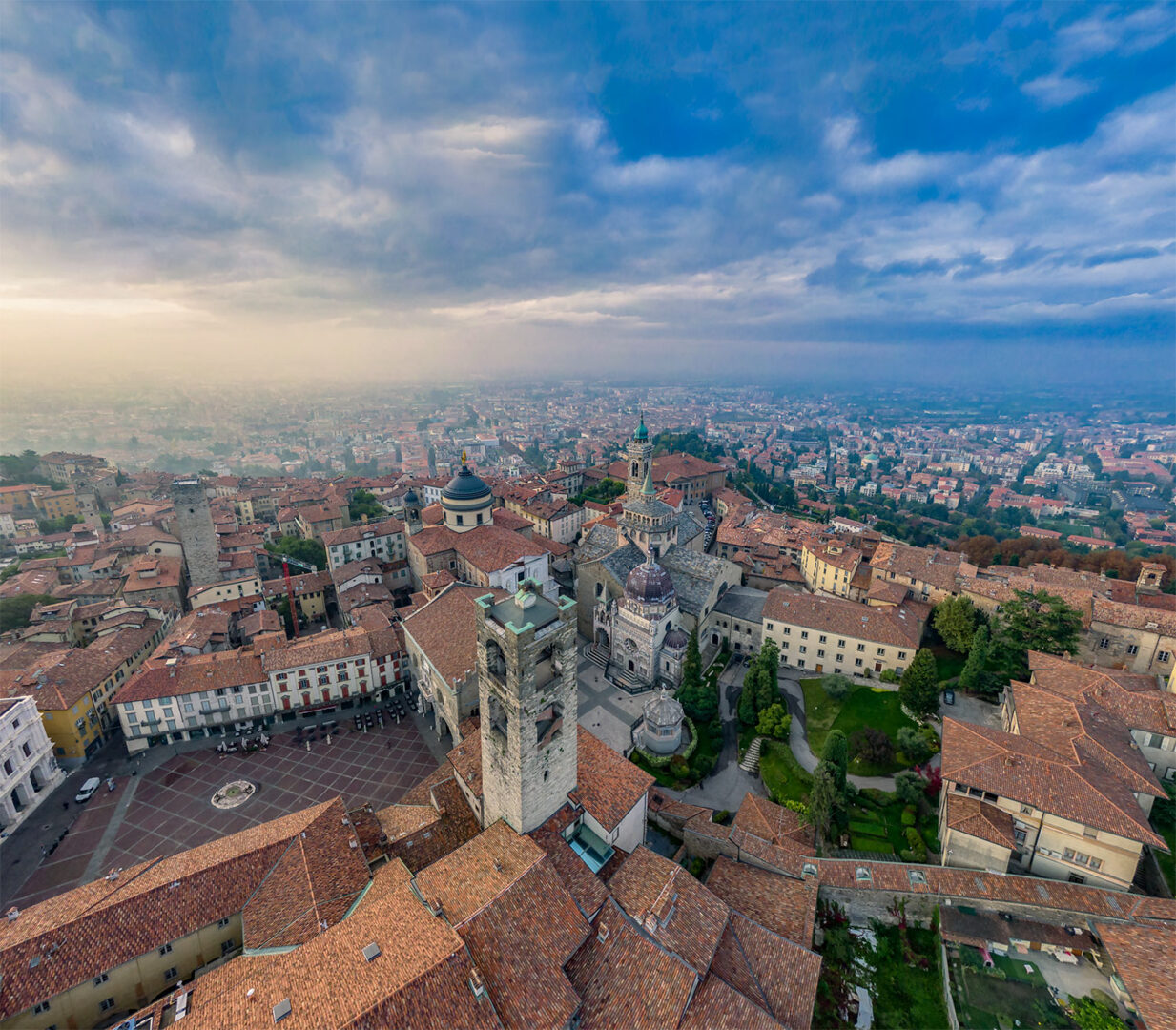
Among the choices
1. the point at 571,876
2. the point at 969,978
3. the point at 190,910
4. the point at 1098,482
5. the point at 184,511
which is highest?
the point at 184,511

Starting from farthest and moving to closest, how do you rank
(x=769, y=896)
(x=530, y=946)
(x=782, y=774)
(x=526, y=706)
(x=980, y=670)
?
(x=980, y=670) < (x=782, y=774) < (x=769, y=896) < (x=526, y=706) < (x=530, y=946)

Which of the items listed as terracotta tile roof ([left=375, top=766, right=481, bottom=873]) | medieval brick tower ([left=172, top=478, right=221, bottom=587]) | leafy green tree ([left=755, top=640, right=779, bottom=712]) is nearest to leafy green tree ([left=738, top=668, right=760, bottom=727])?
leafy green tree ([left=755, top=640, right=779, bottom=712])

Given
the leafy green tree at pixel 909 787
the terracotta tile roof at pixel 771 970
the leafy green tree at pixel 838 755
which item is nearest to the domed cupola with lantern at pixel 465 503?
the leafy green tree at pixel 838 755

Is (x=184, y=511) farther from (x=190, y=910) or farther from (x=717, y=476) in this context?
(x=717, y=476)

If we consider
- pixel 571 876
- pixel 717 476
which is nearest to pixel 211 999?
pixel 571 876

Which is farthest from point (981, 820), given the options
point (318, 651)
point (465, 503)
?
point (465, 503)

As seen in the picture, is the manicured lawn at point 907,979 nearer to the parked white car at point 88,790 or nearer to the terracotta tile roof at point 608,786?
the terracotta tile roof at point 608,786

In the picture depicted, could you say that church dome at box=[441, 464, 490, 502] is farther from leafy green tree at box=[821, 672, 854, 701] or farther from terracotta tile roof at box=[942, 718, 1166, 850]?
terracotta tile roof at box=[942, 718, 1166, 850]

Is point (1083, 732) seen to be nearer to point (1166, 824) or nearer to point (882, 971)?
point (1166, 824)
